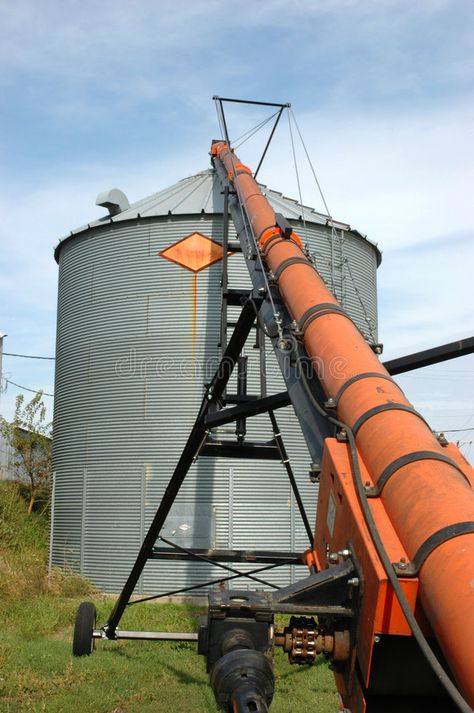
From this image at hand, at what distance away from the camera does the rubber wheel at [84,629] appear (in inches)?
323

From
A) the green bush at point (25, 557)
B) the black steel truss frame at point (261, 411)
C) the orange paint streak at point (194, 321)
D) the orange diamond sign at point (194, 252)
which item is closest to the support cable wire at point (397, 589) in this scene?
the black steel truss frame at point (261, 411)

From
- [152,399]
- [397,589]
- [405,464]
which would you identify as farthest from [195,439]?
[152,399]

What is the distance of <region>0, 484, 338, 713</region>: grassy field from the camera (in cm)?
718

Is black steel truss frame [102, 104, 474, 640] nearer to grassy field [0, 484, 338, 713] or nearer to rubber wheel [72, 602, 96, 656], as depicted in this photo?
rubber wheel [72, 602, 96, 656]

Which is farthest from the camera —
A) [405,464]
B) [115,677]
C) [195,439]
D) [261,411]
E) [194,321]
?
[194,321]

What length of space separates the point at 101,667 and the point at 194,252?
749 cm

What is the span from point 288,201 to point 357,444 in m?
12.4

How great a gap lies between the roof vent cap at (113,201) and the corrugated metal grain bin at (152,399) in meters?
0.06

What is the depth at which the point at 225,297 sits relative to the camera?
775cm

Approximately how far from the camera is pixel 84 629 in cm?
838

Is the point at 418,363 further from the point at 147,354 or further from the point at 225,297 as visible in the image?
the point at 147,354

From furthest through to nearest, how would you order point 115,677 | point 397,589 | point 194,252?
point 194,252
point 115,677
point 397,589

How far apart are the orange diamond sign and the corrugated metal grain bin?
3.6 inches

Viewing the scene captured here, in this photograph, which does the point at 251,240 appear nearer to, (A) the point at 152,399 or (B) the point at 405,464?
(B) the point at 405,464
